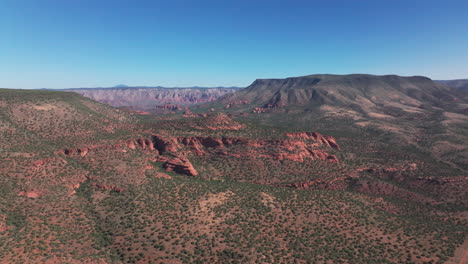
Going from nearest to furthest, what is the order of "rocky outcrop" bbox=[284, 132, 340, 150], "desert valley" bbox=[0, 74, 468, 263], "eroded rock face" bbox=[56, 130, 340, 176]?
"desert valley" bbox=[0, 74, 468, 263] < "eroded rock face" bbox=[56, 130, 340, 176] < "rocky outcrop" bbox=[284, 132, 340, 150]

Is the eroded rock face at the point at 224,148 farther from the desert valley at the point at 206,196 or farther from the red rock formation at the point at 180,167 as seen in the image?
the desert valley at the point at 206,196

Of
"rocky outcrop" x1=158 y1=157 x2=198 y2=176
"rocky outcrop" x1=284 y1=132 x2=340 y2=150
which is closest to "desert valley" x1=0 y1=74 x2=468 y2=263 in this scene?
"rocky outcrop" x1=158 y1=157 x2=198 y2=176

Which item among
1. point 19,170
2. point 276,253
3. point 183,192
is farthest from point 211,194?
point 19,170

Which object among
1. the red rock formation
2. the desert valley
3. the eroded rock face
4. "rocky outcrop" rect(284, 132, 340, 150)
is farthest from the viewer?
"rocky outcrop" rect(284, 132, 340, 150)

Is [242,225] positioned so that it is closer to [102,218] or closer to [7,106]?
[102,218]

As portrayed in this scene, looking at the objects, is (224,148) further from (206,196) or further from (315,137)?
(315,137)

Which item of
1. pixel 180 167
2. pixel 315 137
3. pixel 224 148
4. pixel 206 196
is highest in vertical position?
pixel 315 137

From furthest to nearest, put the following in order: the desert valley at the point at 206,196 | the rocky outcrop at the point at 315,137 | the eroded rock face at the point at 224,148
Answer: the rocky outcrop at the point at 315,137
the eroded rock face at the point at 224,148
the desert valley at the point at 206,196

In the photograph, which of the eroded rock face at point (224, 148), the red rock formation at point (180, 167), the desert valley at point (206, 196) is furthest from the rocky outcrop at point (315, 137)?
the red rock formation at point (180, 167)

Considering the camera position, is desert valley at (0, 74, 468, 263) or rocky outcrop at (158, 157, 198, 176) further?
rocky outcrop at (158, 157, 198, 176)

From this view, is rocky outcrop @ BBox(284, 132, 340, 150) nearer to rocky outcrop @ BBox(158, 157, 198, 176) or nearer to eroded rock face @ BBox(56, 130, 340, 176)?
eroded rock face @ BBox(56, 130, 340, 176)

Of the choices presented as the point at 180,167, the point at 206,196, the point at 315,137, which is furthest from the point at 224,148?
the point at 315,137

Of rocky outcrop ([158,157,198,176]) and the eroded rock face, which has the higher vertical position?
the eroded rock face
